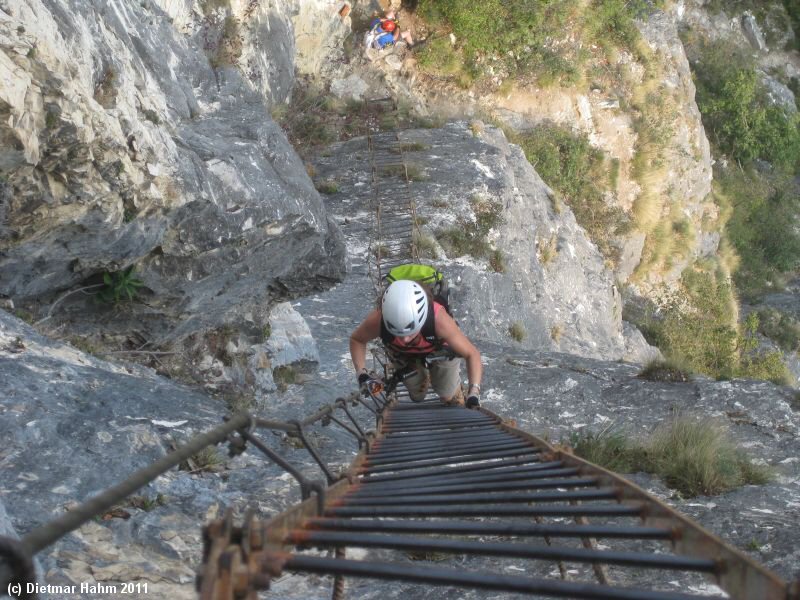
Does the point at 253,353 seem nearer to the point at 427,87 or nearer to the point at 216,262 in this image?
the point at 216,262

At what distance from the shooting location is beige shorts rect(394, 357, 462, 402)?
6051 millimetres

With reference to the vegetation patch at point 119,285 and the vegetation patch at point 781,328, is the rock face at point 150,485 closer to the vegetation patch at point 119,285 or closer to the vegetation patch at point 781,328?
the vegetation patch at point 119,285

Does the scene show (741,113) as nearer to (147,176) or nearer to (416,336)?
(416,336)

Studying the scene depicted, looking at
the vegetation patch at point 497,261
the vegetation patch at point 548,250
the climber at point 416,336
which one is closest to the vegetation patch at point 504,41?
the vegetation patch at point 548,250

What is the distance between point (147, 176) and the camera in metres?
5.04

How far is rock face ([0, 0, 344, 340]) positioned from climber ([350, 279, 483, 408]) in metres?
1.54

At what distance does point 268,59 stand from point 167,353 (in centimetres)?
638

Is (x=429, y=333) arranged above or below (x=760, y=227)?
below

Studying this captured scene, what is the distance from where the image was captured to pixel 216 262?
242 inches

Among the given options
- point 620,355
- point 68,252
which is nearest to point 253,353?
point 68,252

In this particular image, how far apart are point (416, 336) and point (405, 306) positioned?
0.40 m

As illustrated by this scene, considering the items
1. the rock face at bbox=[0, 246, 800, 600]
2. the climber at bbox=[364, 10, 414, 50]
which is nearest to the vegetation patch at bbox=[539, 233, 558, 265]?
the climber at bbox=[364, 10, 414, 50]

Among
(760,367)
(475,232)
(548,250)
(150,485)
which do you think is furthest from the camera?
(548,250)

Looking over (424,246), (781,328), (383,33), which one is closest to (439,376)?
(424,246)
